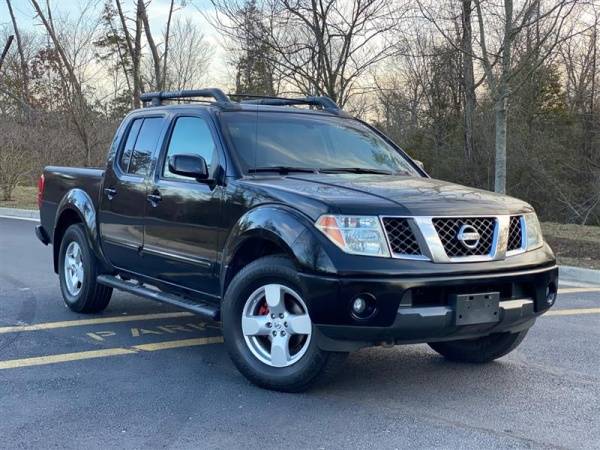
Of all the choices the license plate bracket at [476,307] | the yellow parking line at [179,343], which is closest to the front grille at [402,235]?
the license plate bracket at [476,307]

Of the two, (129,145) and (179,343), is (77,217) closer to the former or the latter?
(129,145)

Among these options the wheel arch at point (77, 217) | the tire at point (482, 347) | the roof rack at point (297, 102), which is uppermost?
the roof rack at point (297, 102)

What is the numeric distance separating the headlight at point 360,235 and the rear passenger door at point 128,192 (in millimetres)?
2233

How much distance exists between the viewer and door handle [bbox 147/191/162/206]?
Answer: 566cm

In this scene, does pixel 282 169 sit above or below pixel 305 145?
below

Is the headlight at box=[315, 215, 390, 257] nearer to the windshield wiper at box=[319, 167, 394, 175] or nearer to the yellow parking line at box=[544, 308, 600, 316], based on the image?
the windshield wiper at box=[319, 167, 394, 175]

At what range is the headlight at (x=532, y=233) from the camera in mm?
4731

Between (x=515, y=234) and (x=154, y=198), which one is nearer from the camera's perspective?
(x=515, y=234)

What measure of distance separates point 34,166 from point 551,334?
2340 cm

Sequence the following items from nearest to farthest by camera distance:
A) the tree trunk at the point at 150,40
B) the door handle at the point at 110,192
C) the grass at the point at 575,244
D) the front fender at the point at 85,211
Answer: the door handle at the point at 110,192 → the front fender at the point at 85,211 → the grass at the point at 575,244 → the tree trunk at the point at 150,40

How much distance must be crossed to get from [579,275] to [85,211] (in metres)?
6.45

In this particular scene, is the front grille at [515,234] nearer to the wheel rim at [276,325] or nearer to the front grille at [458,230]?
the front grille at [458,230]

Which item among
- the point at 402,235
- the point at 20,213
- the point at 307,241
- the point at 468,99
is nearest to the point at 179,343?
the point at 307,241

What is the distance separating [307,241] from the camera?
13.9ft
